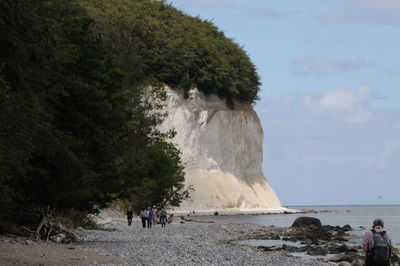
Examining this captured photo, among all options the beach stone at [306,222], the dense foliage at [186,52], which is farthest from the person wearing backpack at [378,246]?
the dense foliage at [186,52]

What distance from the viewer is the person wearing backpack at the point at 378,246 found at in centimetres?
1223

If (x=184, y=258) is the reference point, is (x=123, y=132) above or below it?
above

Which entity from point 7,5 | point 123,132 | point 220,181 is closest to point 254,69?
point 220,181

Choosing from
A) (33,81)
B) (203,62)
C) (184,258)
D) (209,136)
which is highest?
(203,62)

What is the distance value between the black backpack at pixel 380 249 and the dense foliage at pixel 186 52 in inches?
2930

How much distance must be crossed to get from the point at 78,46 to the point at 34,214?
7035mm

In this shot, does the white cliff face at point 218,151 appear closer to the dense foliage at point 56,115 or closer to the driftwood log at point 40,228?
the dense foliage at point 56,115

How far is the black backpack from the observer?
40.1 feet

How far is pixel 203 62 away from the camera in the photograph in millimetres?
99875

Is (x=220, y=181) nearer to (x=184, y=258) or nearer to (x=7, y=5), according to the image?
(x=184, y=258)

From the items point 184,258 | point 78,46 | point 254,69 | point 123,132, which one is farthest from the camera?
point 254,69

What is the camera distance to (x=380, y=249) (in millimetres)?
12234

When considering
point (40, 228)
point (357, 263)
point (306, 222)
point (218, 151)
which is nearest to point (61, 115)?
point (40, 228)

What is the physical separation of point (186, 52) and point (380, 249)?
276 feet
